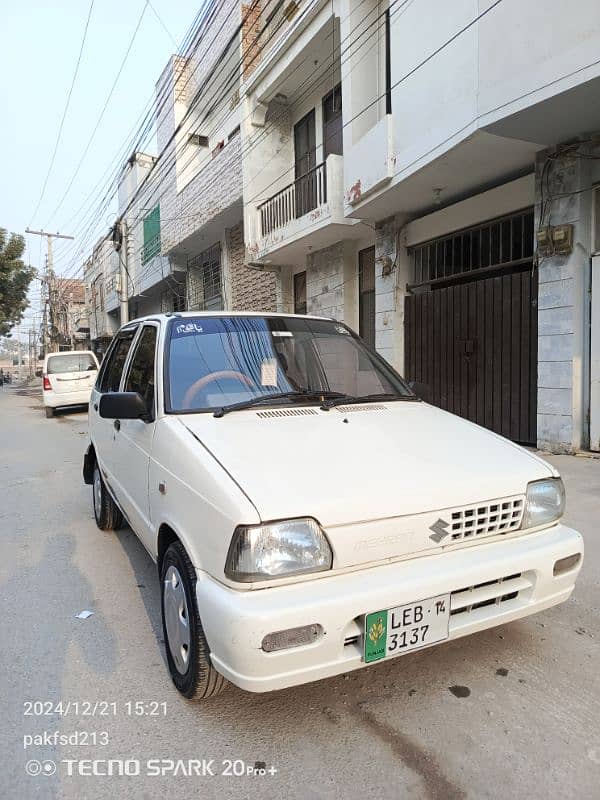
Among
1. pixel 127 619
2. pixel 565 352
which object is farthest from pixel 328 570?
pixel 565 352

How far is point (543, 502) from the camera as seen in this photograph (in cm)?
243

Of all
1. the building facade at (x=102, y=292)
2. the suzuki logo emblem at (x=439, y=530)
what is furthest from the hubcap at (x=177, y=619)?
the building facade at (x=102, y=292)

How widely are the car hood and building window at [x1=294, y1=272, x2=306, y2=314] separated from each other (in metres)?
11.2

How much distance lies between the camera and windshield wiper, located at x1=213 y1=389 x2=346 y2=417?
108 inches

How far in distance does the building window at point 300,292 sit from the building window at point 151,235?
981cm

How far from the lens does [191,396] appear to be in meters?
2.84

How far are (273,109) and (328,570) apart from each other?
13.6 meters

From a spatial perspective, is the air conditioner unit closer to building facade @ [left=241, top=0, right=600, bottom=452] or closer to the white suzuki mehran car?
building facade @ [left=241, top=0, right=600, bottom=452]

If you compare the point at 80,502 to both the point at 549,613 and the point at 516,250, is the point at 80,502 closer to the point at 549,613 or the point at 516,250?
the point at 549,613

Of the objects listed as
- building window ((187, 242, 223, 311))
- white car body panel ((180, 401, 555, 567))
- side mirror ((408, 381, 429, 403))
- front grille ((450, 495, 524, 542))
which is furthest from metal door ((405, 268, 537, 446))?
building window ((187, 242, 223, 311))

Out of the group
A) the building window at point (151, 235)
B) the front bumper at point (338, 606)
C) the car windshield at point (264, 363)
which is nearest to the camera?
the front bumper at point (338, 606)

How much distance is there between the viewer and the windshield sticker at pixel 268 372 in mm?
3059

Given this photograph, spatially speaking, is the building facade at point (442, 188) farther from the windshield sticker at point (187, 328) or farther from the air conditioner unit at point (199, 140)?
the air conditioner unit at point (199, 140)

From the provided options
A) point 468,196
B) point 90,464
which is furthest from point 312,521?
point 468,196
